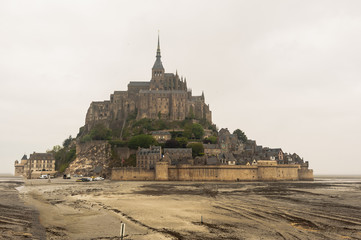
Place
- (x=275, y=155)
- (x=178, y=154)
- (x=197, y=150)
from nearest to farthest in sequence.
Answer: (x=178, y=154) < (x=275, y=155) < (x=197, y=150)

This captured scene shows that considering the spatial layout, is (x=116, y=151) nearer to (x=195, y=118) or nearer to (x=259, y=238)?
(x=195, y=118)

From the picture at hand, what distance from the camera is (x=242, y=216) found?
20859 mm

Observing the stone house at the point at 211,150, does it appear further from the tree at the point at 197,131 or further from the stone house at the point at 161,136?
the stone house at the point at 161,136

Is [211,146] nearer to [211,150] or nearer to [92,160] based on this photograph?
[211,150]

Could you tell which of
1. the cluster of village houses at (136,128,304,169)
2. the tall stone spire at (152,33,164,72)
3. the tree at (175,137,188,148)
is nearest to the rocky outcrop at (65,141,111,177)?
the cluster of village houses at (136,128,304,169)

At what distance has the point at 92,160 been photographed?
77.4m

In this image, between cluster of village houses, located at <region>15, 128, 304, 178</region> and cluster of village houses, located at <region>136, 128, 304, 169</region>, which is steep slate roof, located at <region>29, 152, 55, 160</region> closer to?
cluster of village houses, located at <region>15, 128, 304, 178</region>

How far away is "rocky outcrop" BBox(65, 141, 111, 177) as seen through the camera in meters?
74.6

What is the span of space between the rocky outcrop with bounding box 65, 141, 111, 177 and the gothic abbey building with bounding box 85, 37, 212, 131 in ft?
55.9

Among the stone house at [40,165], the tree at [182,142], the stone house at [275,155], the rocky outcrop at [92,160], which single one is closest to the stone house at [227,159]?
the stone house at [275,155]

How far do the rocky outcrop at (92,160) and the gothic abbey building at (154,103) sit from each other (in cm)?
1703

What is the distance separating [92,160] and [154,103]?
28.1 metres

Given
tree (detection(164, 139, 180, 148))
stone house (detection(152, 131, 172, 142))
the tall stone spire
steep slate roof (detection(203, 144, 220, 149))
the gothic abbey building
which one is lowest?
steep slate roof (detection(203, 144, 220, 149))

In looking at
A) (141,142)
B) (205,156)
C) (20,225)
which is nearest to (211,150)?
(205,156)
